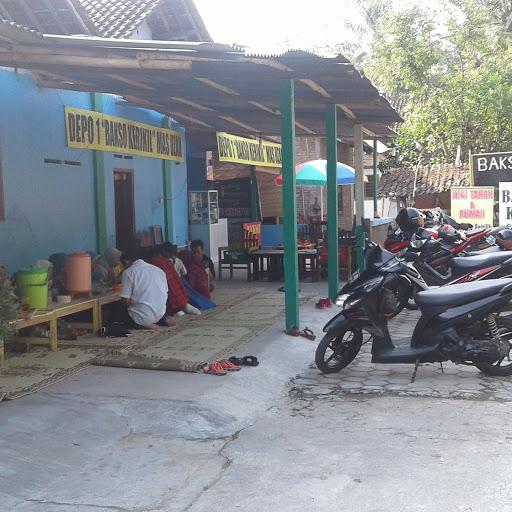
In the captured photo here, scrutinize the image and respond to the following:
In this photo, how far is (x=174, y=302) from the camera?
372 inches

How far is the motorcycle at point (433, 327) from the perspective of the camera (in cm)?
648

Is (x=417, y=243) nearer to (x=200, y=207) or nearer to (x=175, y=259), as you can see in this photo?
(x=175, y=259)

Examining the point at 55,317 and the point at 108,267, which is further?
the point at 108,267

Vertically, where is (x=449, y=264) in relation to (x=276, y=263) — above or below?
above

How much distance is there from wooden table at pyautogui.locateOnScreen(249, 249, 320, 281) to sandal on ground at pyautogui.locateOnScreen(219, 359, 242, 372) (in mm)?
6470

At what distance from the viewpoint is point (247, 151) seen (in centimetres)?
1560

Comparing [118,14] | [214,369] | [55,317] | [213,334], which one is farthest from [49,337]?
[118,14]

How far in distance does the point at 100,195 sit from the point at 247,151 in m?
5.41

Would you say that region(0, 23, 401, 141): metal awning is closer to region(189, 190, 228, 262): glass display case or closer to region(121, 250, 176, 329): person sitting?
region(121, 250, 176, 329): person sitting

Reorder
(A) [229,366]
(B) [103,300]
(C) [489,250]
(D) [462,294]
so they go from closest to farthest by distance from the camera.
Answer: (D) [462,294]
(A) [229,366]
(B) [103,300]
(C) [489,250]

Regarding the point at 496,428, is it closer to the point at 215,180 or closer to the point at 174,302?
the point at 174,302

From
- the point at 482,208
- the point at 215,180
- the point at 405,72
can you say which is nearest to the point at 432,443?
the point at 482,208

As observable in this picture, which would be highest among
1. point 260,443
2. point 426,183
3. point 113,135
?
point 113,135

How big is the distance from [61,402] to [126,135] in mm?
6103
